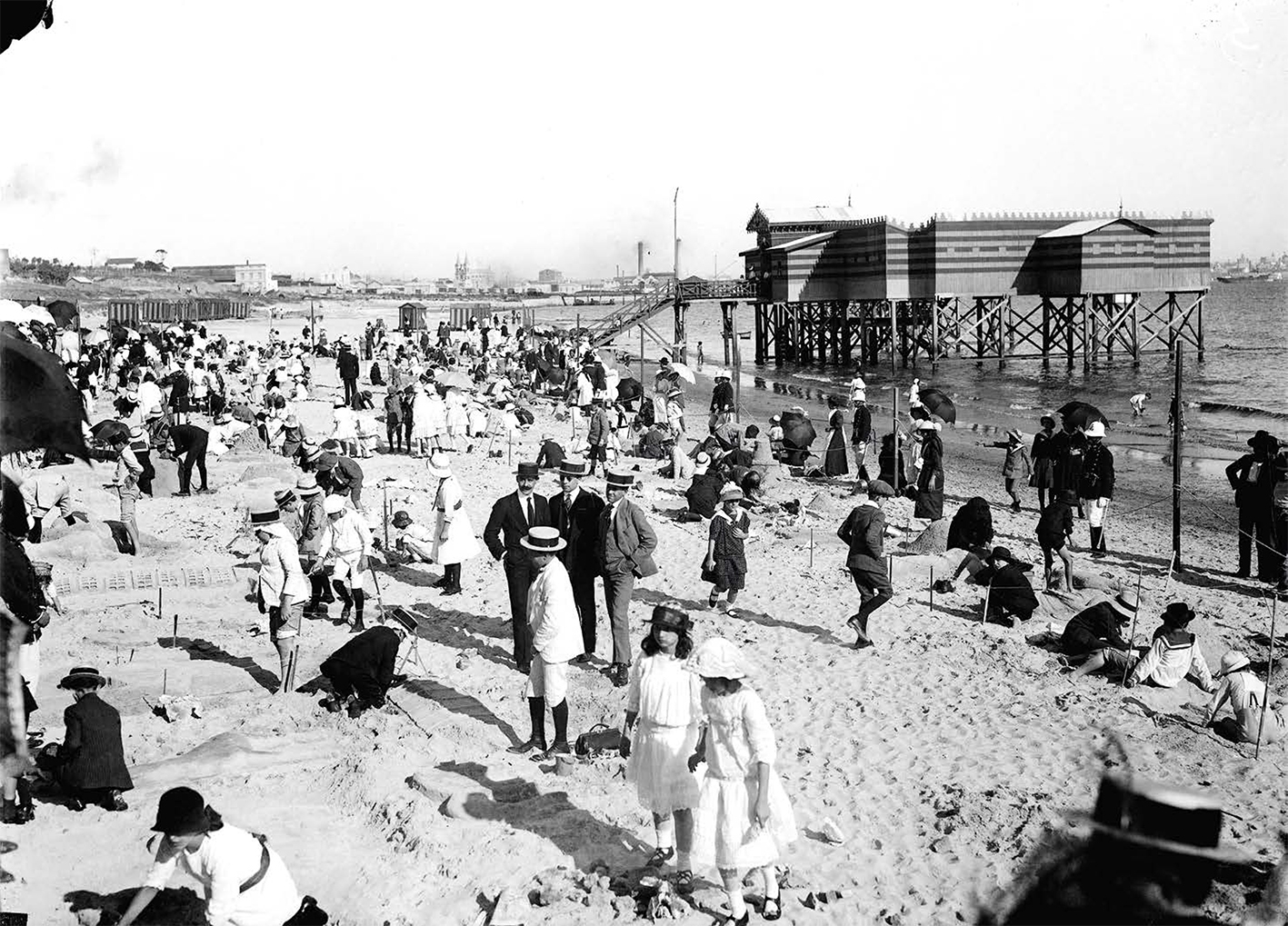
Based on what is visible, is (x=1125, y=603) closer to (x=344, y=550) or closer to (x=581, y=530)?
(x=581, y=530)

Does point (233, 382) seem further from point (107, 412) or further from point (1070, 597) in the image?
point (1070, 597)

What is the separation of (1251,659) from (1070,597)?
1877 mm

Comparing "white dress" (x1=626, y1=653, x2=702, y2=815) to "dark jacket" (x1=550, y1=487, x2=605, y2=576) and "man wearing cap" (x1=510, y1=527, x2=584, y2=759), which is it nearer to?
"man wearing cap" (x1=510, y1=527, x2=584, y2=759)

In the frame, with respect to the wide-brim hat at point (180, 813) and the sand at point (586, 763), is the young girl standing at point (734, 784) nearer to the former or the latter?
the sand at point (586, 763)

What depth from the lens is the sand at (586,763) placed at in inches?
231

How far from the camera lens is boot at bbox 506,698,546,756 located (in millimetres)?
7355

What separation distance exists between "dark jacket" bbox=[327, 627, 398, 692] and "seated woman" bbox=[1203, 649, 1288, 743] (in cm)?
573

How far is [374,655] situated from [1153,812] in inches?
251

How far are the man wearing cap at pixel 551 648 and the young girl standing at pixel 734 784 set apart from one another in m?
1.96

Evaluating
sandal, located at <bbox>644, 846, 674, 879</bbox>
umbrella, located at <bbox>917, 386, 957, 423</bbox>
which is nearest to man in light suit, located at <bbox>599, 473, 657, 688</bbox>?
sandal, located at <bbox>644, 846, 674, 879</bbox>

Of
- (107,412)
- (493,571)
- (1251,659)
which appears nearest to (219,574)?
(493,571)

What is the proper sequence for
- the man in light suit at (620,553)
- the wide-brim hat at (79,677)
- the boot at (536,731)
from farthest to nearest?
the man in light suit at (620,553)
the boot at (536,731)
the wide-brim hat at (79,677)

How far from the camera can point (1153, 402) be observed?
3684cm

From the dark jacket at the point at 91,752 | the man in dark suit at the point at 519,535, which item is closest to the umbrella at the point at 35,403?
the dark jacket at the point at 91,752
